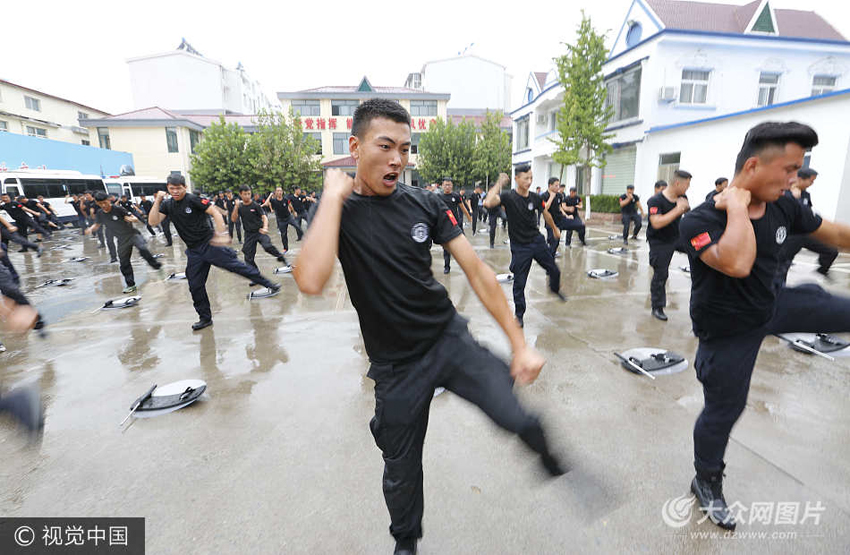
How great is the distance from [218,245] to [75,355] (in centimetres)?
197

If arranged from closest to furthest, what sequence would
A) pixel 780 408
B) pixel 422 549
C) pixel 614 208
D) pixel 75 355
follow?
pixel 422 549 → pixel 780 408 → pixel 75 355 → pixel 614 208

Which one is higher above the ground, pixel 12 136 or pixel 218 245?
pixel 12 136

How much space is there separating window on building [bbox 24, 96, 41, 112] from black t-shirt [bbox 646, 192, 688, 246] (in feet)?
148

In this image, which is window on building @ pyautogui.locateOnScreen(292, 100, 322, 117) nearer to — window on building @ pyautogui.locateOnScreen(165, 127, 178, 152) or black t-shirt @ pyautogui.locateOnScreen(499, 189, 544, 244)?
window on building @ pyautogui.locateOnScreen(165, 127, 178, 152)

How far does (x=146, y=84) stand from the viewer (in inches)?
1619

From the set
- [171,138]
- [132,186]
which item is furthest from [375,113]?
[171,138]

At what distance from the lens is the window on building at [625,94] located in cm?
1819

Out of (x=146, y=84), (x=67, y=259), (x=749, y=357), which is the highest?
(x=146, y=84)

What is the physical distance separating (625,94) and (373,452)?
21127 millimetres

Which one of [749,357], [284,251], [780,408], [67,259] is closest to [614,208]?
[284,251]

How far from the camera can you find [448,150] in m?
31.9

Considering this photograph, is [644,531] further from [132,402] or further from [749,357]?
[132,402]

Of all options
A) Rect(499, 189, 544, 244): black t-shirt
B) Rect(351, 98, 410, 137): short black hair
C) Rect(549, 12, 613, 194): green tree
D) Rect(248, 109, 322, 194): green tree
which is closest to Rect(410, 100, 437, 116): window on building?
Rect(248, 109, 322, 194): green tree

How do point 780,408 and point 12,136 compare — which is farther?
point 12,136
